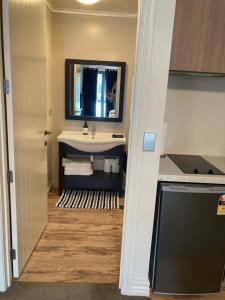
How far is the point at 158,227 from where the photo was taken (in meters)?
1.80

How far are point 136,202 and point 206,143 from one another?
0.96 meters

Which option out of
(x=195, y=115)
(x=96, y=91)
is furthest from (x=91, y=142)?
(x=195, y=115)

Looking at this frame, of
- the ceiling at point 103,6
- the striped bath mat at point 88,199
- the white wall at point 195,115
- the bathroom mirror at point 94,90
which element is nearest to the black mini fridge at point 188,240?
the white wall at point 195,115

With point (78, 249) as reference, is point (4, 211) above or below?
above

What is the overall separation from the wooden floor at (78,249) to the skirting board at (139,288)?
205mm

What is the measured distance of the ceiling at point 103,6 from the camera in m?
3.04

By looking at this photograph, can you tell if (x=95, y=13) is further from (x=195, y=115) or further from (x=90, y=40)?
(x=195, y=115)

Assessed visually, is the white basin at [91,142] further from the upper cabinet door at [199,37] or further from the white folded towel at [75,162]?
the upper cabinet door at [199,37]

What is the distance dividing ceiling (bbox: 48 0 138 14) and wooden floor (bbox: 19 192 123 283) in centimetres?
253

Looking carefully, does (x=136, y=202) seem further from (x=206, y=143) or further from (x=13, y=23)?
(x=13, y=23)

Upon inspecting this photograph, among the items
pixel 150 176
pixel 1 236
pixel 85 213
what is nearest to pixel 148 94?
pixel 150 176

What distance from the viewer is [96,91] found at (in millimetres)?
3648

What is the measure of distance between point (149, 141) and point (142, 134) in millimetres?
65

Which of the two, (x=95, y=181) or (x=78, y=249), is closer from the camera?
(x=78, y=249)
